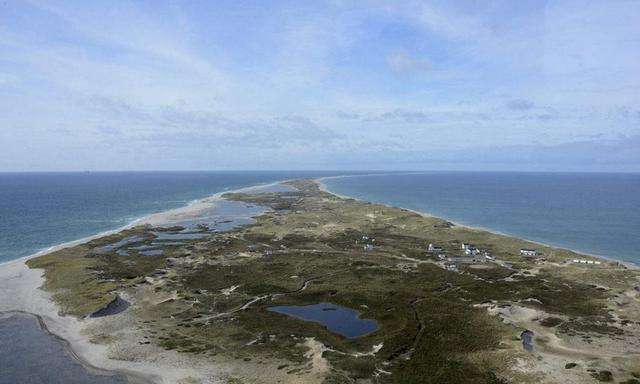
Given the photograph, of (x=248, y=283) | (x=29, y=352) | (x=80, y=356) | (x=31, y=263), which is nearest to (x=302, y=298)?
(x=248, y=283)

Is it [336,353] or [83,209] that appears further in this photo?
[83,209]

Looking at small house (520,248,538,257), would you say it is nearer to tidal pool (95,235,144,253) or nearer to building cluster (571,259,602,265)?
building cluster (571,259,602,265)

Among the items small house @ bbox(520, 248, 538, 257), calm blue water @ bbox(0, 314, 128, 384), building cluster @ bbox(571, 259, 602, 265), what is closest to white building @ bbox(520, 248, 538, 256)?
small house @ bbox(520, 248, 538, 257)

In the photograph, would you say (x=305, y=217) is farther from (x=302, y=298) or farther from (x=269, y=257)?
(x=302, y=298)

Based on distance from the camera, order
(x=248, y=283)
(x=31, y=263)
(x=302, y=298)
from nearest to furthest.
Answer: (x=302, y=298), (x=248, y=283), (x=31, y=263)

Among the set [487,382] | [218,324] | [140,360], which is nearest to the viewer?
[487,382]

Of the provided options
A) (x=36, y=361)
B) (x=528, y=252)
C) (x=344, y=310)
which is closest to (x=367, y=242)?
(x=528, y=252)

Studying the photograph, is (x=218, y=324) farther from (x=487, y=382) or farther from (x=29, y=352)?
(x=487, y=382)
